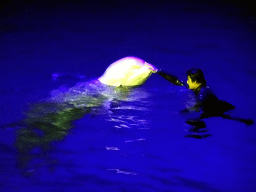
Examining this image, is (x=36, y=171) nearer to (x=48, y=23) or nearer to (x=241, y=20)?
(x=48, y=23)

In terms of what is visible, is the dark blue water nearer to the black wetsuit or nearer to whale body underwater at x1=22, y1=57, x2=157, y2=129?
whale body underwater at x1=22, y1=57, x2=157, y2=129

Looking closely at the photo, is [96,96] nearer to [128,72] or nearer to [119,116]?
[119,116]

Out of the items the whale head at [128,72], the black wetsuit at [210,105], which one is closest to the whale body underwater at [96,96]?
the whale head at [128,72]

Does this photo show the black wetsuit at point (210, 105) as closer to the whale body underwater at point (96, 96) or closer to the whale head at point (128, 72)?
the whale head at point (128, 72)

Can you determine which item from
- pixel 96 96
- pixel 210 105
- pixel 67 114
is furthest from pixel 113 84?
pixel 210 105

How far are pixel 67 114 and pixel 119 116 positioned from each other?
776 mm

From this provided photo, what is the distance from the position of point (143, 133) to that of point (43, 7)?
6.83 meters

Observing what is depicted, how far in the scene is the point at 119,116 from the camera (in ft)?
13.2

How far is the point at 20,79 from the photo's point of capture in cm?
517

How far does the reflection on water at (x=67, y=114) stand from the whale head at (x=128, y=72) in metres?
0.15

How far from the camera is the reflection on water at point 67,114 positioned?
3.36 m

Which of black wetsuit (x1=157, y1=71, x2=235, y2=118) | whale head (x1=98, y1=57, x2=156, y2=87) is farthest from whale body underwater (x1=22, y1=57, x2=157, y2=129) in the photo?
black wetsuit (x1=157, y1=71, x2=235, y2=118)

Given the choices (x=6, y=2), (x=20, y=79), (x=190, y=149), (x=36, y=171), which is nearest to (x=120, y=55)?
(x=20, y=79)

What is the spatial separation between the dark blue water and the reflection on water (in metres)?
0.01
